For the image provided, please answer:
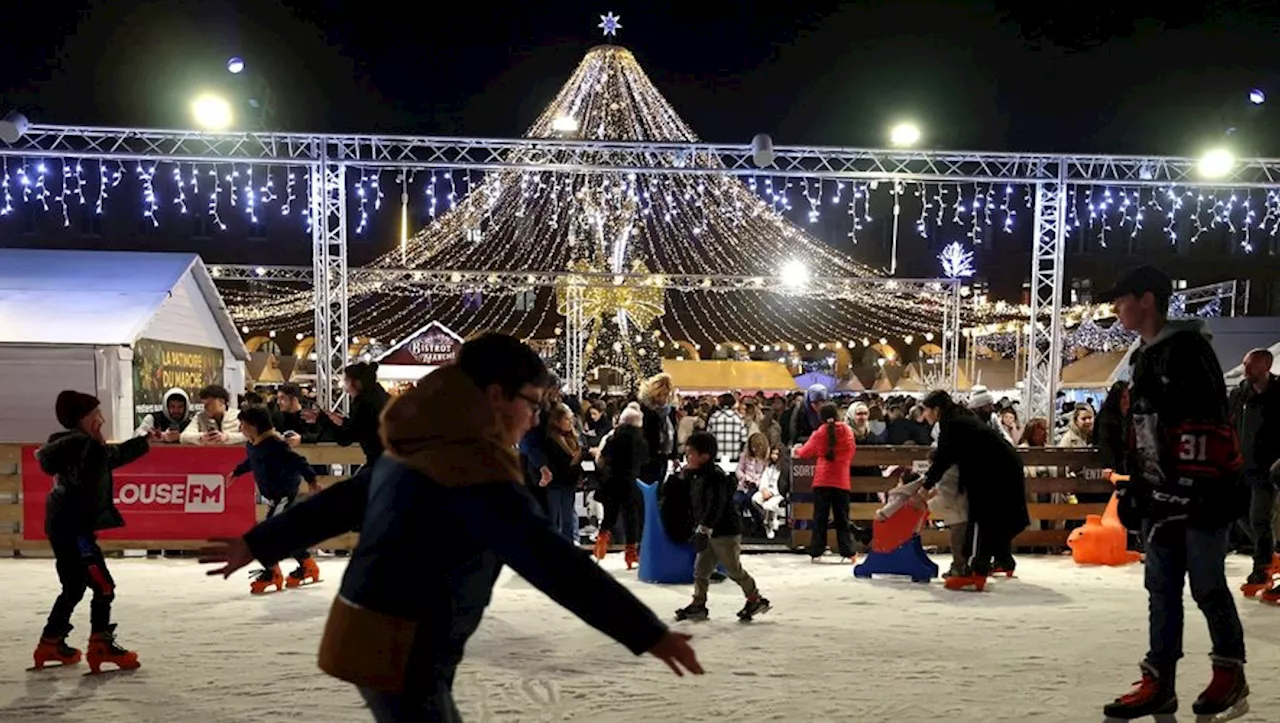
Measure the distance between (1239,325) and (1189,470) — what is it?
A: 585 inches

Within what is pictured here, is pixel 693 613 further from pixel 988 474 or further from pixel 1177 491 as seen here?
pixel 1177 491

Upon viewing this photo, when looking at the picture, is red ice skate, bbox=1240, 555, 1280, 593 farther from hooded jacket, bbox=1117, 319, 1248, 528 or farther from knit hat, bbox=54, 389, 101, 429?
knit hat, bbox=54, 389, 101, 429

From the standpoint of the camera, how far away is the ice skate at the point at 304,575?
6949 millimetres

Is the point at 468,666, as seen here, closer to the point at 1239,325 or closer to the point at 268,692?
the point at 268,692

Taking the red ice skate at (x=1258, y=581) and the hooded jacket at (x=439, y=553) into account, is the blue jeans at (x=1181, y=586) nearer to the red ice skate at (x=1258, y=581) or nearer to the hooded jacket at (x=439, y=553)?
the hooded jacket at (x=439, y=553)

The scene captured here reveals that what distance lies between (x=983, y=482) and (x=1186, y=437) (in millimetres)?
3515

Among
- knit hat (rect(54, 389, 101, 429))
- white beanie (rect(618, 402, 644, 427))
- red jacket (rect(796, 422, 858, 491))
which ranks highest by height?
knit hat (rect(54, 389, 101, 429))

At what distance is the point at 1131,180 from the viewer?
12617mm

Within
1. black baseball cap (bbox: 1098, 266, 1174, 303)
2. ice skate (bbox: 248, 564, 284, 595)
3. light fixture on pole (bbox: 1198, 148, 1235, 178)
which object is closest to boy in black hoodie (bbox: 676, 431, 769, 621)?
black baseball cap (bbox: 1098, 266, 1174, 303)

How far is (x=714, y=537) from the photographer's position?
19.0 feet

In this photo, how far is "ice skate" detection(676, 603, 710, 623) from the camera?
18.9 feet

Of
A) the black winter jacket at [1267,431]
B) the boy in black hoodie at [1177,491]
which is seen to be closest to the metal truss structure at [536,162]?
the black winter jacket at [1267,431]

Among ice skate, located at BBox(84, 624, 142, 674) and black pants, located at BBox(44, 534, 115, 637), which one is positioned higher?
black pants, located at BBox(44, 534, 115, 637)

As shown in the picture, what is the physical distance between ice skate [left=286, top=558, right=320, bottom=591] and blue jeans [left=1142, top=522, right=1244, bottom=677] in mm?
5622
